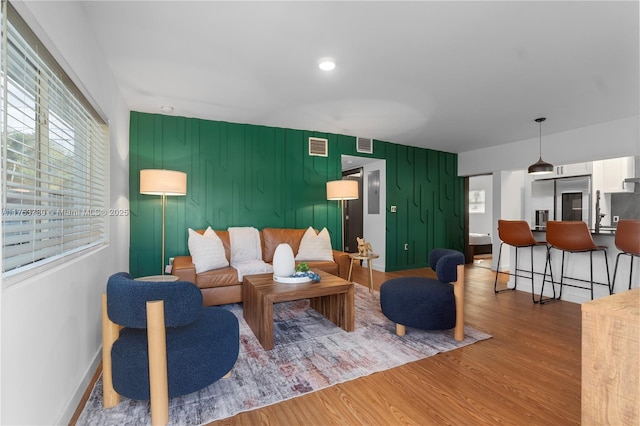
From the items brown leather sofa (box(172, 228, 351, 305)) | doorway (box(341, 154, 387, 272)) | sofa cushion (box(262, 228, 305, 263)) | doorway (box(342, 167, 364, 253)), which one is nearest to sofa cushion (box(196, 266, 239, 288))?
brown leather sofa (box(172, 228, 351, 305))

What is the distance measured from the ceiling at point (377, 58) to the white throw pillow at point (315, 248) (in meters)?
1.72

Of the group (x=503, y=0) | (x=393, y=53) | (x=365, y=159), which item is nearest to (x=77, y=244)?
(x=393, y=53)

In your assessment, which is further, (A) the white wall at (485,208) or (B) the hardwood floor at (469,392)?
(A) the white wall at (485,208)

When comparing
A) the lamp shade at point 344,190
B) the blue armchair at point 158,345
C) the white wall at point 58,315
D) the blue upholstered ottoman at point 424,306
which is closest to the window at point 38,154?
the white wall at point 58,315

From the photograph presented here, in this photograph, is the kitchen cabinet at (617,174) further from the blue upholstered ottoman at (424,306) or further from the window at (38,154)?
the window at (38,154)

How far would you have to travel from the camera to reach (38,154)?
4.94 feet

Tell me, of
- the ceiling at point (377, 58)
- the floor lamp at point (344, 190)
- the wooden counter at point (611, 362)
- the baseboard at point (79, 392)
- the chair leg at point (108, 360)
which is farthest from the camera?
the floor lamp at point (344, 190)

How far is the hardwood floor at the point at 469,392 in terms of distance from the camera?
5.40ft

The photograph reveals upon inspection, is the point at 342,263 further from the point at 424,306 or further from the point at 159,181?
the point at 159,181

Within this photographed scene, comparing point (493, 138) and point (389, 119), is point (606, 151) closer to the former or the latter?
point (493, 138)

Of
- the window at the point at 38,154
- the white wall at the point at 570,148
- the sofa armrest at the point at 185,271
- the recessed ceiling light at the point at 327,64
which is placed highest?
the recessed ceiling light at the point at 327,64

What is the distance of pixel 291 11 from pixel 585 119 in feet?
14.6

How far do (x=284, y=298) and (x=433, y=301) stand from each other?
127 cm

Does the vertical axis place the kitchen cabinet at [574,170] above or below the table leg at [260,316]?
above
